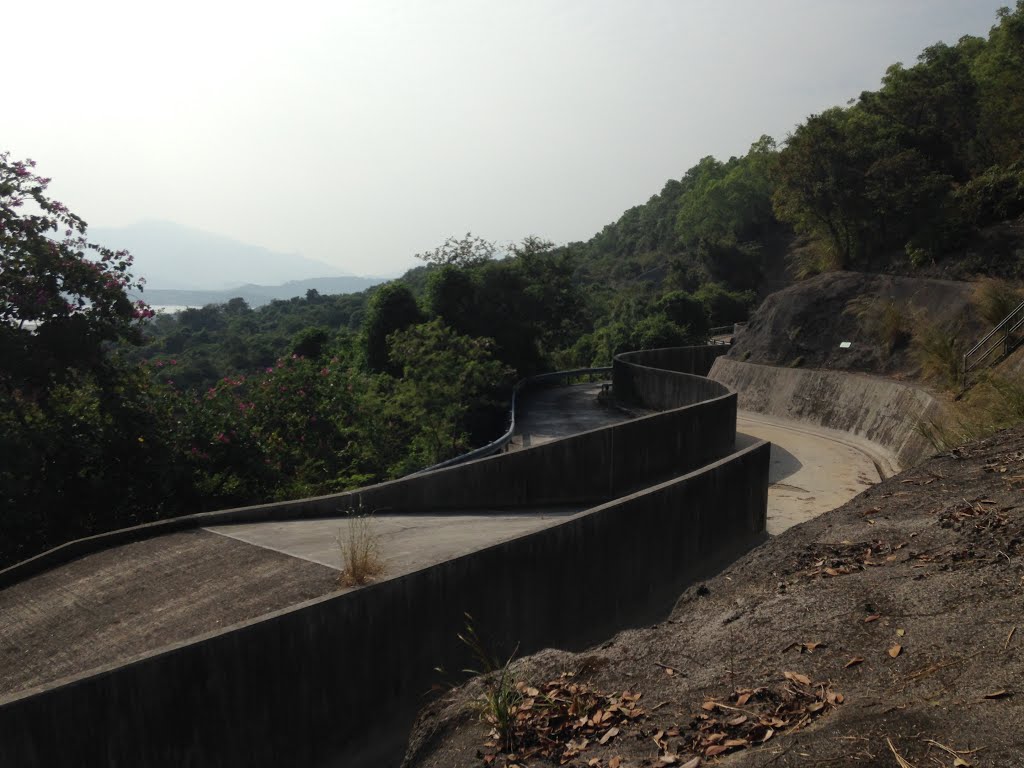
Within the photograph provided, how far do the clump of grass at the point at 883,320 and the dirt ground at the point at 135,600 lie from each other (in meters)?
Result: 20.0

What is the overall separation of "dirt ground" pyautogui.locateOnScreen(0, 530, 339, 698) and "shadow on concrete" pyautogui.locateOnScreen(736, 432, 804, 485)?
1174cm

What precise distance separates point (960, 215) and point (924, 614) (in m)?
24.6

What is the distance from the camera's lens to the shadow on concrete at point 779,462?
18641 millimetres

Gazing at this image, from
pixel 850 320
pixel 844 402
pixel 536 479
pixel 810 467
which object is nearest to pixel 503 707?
pixel 536 479

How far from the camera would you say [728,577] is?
779 centimetres

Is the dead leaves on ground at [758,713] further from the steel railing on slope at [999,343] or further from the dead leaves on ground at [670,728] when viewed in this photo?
the steel railing on slope at [999,343]

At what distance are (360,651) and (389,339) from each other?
2368 cm

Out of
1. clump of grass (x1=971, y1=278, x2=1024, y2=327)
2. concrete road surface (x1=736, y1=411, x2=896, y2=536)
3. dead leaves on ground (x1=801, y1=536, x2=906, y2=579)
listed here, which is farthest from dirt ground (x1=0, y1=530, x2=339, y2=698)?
clump of grass (x1=971, y1=278, x2=1024, y2=327)

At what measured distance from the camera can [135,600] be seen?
8109 millimetres

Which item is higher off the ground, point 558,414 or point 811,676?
point 811,676

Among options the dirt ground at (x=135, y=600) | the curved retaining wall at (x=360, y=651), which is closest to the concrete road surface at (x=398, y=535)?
the dirt ground at (x=135, y=600)

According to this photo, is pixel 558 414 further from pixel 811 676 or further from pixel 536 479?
pixel 811 676

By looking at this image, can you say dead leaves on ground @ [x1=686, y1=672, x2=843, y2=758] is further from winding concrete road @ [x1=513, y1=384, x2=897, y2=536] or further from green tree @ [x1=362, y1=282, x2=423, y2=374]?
green tree @ [x1=362, y1=282, x2=423, y2=374]

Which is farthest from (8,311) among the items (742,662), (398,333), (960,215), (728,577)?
(960,215)
